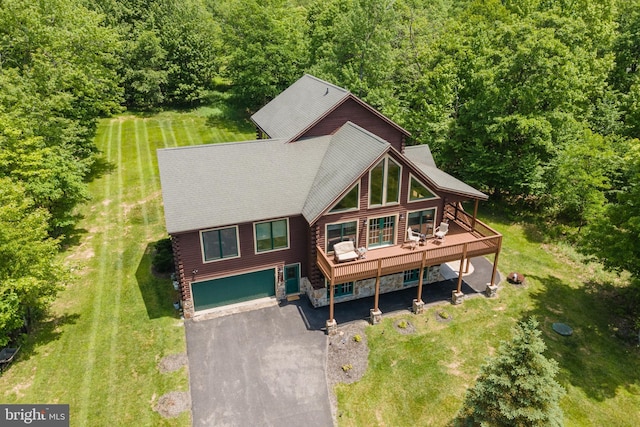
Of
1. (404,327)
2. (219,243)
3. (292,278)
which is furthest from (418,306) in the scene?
(219,243)

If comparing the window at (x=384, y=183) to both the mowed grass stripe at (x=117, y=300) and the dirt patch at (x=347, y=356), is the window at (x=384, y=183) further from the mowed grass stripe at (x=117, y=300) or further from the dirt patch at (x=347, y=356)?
the mowed grass stripe at (x=117, y=300)

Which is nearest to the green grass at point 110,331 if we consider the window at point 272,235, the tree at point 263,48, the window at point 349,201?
A: the window at point 272,235

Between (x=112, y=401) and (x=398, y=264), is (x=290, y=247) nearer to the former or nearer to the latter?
(x=398, y=264)

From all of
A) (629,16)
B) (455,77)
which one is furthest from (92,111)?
(629,16)

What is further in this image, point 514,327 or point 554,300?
point 554,300

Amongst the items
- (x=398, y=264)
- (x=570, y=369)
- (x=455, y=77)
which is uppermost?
(x=455, y=77)

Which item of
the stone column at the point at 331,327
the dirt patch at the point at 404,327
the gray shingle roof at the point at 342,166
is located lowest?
the dirt patch at the point at 404,327

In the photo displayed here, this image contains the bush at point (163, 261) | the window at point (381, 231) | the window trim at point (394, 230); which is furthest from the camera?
the bush at point (163, 261)

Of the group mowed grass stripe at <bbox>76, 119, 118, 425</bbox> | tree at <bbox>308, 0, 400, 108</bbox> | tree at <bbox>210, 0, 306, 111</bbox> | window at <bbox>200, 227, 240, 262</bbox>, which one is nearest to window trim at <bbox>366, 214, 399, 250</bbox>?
window at <bbox>200, 227, 240, 262</bbox>
